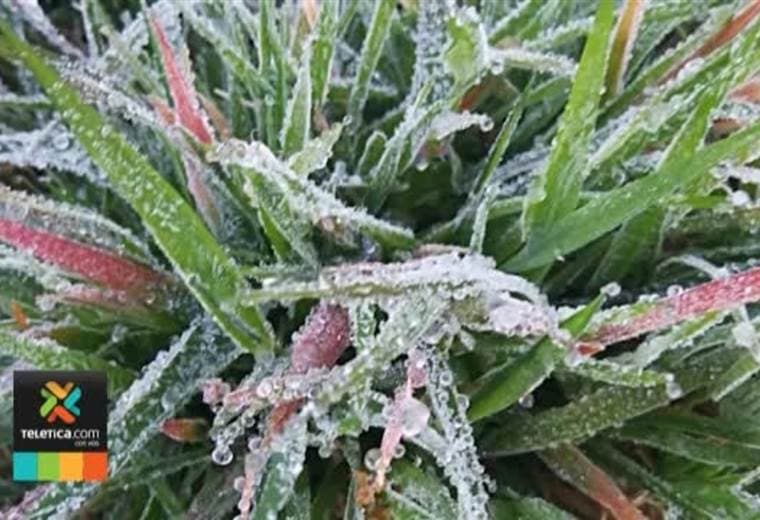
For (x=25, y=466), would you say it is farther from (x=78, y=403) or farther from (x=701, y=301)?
(x=701, y=301)

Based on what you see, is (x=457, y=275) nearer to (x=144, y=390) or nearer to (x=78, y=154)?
(x=144, y=390)

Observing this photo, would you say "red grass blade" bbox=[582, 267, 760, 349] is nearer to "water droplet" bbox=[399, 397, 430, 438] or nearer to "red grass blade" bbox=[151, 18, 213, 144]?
"water droplet" bbox=[399, 397, 430, 438]

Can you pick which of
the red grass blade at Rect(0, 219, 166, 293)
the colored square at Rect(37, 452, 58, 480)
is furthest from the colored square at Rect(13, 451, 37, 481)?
the red grass blade at Rect(0, 219, 166, 293)

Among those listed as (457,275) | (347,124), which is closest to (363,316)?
(457,275)

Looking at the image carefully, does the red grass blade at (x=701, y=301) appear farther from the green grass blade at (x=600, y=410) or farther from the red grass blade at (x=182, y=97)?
the red grass blade at (x=182, y=97)

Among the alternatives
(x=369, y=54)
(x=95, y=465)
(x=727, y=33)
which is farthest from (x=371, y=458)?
(x=727, y=33)
